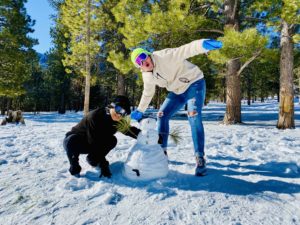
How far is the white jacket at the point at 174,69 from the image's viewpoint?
280 cm

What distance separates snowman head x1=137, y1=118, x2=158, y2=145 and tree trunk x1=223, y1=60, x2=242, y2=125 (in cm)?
635

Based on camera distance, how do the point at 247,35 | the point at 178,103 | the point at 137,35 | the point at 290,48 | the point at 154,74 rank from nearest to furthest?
the point at 154,74, the point at 178,103, the point at 247,35, the point at 290,48, the point at 137,35

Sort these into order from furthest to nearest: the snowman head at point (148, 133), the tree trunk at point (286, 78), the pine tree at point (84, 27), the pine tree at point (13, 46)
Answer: the pine tree at point (13, 46) → the pine tree at point (84, 27) → the tree trunk at point (286, 78) → the snowman head at point (148, 133)

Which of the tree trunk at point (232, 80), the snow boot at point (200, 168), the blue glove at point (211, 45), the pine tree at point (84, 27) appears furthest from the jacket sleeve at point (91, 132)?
the pine tree at point (84, 27)

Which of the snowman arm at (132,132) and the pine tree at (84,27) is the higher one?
the pine tree at (84,27)

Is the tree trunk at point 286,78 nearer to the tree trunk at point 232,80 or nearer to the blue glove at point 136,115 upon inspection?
the tree trunk at point 232,80

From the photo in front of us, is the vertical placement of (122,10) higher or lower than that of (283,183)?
higher

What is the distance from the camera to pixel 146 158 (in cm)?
259

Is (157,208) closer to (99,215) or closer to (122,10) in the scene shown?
(99,215)

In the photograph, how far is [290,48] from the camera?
716 centimetres

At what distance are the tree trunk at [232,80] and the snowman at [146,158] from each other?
634 centimetres

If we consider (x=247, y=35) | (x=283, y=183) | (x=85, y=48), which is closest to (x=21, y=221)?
(x=283, y=183)

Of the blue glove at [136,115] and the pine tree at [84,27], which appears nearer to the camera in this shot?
the blue glove at [136,115]

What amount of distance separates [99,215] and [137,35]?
22.4 feet
